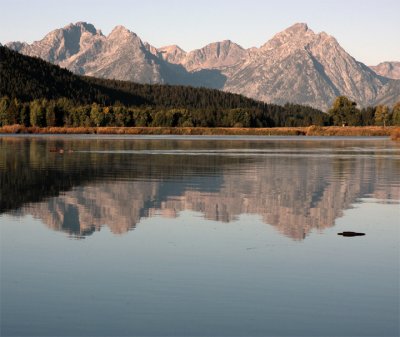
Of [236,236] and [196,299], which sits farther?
[236,236]

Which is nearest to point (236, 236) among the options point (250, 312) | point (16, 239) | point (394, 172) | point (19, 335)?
point (16, 239)

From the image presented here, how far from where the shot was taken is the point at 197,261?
22.6 m

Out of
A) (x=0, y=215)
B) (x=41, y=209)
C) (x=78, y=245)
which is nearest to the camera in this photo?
(x=78, y=245)

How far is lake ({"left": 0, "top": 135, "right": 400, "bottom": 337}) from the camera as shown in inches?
648

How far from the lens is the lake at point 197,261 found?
54.0 ft

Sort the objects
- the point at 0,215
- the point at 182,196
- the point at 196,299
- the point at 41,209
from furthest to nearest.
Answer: the point at 182,196, the point at 41,209, the point at 0,215, the point at 196,299

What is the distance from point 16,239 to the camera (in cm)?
2625

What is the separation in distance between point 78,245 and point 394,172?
41.0 meters

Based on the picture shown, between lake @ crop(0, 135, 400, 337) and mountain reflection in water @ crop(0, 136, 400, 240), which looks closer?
lake @ crop(0, 135, 400, 337)

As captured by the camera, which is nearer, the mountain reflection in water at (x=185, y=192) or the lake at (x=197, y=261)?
the lake at (x=197, y=261)

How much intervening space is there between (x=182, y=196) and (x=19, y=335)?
25.5 m

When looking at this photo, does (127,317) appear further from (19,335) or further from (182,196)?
(182,196)

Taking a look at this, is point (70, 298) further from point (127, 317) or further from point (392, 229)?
point (392, 229)

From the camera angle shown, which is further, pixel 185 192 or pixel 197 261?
pixel 185 192
